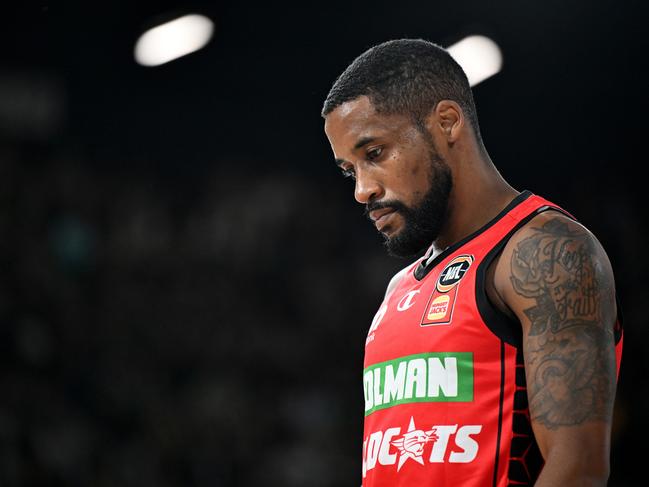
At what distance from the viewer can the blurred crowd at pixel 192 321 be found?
4453 millimetres

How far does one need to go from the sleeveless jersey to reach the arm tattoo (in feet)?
0.27

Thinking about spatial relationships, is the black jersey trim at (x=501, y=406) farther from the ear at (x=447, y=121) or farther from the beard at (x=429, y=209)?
the ear at (x=447, y=121)

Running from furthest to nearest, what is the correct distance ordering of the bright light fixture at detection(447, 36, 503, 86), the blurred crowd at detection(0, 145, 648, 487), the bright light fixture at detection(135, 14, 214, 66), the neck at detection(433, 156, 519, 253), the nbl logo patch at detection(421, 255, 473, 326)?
A: the bright light fixture at detection(447, 36, 503, 86) → the bright light fixture at detection(135, 14, 214, 66) → the blurred crowd at detection(0, 145, 648, 487) → the neck at detection(433, 156, 519, 253) → the nbl logo patch at detection(421, 255, 473, 326)

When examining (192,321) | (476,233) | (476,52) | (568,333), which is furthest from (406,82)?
(192,321)

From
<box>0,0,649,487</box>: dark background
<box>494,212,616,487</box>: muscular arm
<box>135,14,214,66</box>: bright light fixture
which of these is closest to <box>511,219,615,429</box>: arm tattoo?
<box>494,212,616,487</box>: muscular arm

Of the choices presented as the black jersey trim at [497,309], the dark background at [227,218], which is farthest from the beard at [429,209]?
the dark background at [227,218]

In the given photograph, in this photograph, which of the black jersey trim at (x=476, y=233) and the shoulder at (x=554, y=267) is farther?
the black jersey trim at (x=476, y=233)

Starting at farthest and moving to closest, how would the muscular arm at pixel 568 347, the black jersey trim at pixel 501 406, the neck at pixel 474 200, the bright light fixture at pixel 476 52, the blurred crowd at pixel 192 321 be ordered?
the bright light fixture at pixel 476 52 < the blurred crowd at pixel 192 321 < the neck at pixel 474 200 < the black jersey trim at pixel 501 406 < the muscular arm at pixel 568 347

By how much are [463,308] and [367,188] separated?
36 centimetres

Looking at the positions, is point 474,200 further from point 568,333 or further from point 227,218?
point 227,218

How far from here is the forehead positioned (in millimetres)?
1720

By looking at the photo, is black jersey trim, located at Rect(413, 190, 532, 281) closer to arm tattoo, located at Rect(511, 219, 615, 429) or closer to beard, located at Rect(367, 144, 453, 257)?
beard, located at Rect(367, 144, 453, 257)

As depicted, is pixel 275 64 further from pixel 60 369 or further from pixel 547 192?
pixel 60 369

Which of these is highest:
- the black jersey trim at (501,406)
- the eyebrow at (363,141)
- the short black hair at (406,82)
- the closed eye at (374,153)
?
the short black hair at (406,82)
